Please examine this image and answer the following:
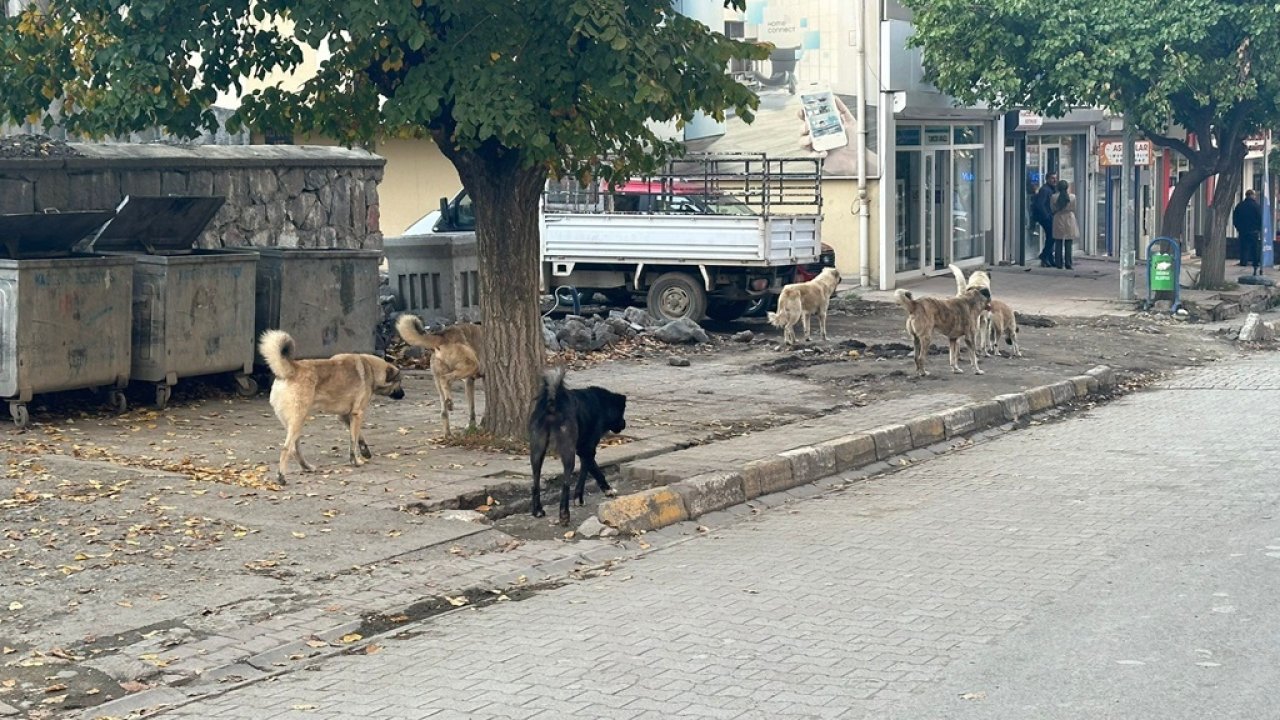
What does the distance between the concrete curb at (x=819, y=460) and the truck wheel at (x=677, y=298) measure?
5722 millimetres

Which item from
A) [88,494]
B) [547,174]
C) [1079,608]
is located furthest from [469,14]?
[1079,608]

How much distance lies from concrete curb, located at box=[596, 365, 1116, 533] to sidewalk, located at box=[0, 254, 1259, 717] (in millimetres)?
305

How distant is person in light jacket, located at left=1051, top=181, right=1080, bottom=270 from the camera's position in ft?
105

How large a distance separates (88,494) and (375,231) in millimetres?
8322

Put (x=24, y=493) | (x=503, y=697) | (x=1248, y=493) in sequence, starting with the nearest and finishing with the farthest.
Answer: (x=503, y=697)
(x=24, y=493)
(x=1248, y=493)

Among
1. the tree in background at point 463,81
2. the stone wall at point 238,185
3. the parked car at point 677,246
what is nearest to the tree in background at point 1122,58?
the parked car at point 677,246

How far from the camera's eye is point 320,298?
46.7 ft

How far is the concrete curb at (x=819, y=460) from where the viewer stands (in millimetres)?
9906

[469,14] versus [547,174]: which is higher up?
[469,14]

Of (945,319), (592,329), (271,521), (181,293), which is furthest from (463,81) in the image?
(592,329)

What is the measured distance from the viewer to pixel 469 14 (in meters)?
10.9

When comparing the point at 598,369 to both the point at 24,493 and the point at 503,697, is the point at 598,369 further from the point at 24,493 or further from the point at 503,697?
the point at 503,697

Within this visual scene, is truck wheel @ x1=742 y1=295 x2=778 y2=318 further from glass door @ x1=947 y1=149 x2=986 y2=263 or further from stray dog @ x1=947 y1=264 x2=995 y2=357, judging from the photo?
glass door @ x1=947 y1=149 x2=986 y2=263

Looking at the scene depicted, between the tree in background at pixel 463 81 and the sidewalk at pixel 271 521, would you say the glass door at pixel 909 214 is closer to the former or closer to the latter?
the sidewalk at pixel 271 521
